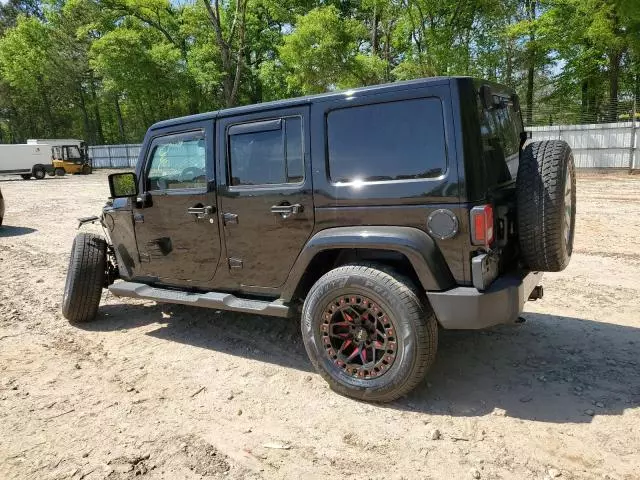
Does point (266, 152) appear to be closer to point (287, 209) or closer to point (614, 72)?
point (287, 209)

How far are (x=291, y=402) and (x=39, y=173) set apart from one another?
3166 cm

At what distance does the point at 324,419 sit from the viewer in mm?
3088

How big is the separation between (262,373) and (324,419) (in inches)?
33.0

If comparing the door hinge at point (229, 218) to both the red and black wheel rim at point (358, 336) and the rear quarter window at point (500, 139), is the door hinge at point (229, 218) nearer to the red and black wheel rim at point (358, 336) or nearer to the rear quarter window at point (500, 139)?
the red and black wheel rim at point (358, 336)

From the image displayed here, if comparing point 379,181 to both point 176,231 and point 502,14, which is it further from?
point 502,14

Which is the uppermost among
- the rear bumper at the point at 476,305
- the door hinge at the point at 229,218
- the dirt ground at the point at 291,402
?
the door hinge at the point at 229,218

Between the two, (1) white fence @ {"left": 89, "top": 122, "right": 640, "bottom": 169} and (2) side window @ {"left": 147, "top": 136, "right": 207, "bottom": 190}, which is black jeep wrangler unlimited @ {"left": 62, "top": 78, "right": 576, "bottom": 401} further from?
(1) white fence @ {"left": 89, "top": 122, "right": 640, "bottom": 169}

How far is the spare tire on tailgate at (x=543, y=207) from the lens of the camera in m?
3.01

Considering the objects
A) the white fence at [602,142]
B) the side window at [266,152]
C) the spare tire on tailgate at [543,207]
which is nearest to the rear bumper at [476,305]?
the spare tire on tailgate at [543,207]

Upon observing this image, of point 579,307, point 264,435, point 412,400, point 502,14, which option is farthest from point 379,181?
point 502,14

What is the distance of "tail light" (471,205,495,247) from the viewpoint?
9.26 ft

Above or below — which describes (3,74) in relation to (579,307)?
above

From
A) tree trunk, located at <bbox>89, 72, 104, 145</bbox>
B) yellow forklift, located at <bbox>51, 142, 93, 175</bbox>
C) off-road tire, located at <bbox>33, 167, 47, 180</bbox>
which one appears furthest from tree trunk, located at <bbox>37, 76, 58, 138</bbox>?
off-road tire, located at <bbox>33, 167, 47, 180</bbox>

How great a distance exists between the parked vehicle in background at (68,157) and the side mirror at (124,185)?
3045cm
